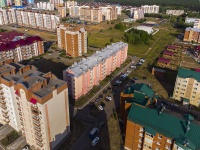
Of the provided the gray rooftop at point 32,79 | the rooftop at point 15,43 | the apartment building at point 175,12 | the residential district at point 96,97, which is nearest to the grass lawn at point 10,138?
the residential district at point 96,97

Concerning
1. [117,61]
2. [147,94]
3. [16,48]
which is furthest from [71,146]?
[16,48]

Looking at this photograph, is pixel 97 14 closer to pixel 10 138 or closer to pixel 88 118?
pixel 88 118

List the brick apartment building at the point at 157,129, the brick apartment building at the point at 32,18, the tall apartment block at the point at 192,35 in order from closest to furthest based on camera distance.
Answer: the brick apartment building at the point at 157,129 < the tall apartment block at the point at 192,35 < the brick apartment building at the point at 32,18

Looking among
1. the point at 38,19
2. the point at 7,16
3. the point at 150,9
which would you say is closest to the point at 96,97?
the point at 38,19

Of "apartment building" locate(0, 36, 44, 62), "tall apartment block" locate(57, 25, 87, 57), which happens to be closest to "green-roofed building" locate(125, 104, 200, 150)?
"tall apartment block" locate(57, 25, 87, 57)

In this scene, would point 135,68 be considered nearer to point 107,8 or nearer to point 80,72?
point 80,72

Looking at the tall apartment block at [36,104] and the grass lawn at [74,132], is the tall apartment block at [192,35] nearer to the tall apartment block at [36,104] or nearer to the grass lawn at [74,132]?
the grass lawn at [74,132]

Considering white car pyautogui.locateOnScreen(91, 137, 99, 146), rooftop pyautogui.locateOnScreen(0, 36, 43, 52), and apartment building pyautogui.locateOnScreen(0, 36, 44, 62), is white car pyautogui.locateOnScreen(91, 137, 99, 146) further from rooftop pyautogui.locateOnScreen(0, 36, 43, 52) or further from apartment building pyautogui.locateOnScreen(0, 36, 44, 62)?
rooftop pyautogui.locateOnScreen(0, 36, 43, 52)
